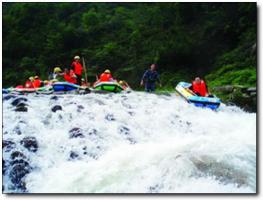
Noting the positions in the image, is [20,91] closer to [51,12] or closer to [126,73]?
[51,12]

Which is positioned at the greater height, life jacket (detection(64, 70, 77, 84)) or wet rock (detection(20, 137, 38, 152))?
life jacket (detection(64, 70, 77, 84))

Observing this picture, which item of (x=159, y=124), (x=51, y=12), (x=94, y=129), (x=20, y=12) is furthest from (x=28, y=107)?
(x=51, y=12)

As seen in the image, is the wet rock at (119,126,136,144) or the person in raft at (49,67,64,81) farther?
the person in raft at (49,67,64,81)

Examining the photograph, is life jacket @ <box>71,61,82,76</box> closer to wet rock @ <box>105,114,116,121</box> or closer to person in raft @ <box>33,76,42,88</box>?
person in raft @ <box>33,76,42,88</box>

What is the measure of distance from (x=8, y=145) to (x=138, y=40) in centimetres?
778

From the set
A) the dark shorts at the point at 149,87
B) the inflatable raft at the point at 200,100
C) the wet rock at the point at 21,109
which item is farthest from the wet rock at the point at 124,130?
the dark shorts at the point at 149,87

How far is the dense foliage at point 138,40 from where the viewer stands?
10.6m

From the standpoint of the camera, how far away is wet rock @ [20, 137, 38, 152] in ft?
18.0

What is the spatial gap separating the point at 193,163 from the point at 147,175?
0.51 m

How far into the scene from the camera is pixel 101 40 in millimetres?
12406

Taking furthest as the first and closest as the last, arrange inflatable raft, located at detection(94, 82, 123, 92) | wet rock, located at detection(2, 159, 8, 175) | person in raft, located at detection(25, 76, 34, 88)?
person in raft, located at detection(25, 76, 34, 88) < inflatable raft, located at detection(94, 82, 123, 92) < wet rock, located at detection(2, 159, 8, 175)

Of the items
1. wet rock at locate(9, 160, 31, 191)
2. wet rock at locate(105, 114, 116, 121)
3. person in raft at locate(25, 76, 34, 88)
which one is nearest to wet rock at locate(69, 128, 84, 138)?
wet rock at locate(105, 114, 116, 121)

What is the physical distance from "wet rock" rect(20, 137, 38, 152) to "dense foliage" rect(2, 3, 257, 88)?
4.48 metres

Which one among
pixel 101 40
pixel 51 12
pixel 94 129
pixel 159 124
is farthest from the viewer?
pixel 101 40
